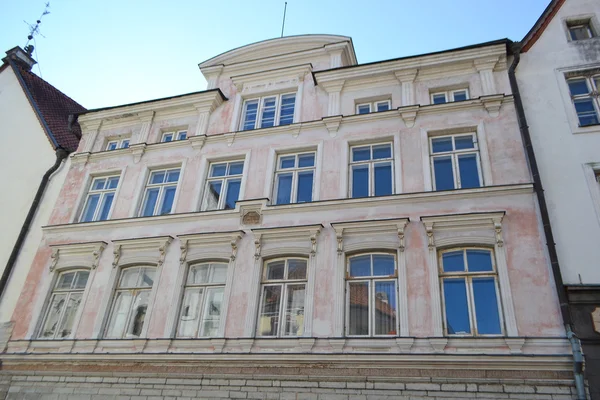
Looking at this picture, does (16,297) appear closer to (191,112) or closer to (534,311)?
(191,112)

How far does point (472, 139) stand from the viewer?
1391 cm

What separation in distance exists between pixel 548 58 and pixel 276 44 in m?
9.29

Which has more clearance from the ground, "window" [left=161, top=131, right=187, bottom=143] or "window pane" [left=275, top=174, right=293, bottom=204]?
"window" [left=161, top=131, right=187, bottom=143]

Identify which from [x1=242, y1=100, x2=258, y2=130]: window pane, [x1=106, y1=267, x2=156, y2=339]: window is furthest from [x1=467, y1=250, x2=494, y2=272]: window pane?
[x1=106, y1=267, x2=156, y2=339]: window

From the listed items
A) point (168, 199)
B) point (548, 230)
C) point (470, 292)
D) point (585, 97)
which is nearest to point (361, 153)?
point (470, 292)

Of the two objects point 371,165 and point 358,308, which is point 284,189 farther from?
point 358,308

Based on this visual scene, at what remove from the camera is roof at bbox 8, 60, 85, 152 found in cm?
1975

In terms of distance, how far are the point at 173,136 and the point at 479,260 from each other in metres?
11.6

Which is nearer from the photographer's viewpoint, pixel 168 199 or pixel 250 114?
pixel 168 199

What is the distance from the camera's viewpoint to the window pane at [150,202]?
16159 millimetres

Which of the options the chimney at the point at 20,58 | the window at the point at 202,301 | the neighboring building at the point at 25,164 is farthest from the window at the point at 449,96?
the chimney at the point at 20,58

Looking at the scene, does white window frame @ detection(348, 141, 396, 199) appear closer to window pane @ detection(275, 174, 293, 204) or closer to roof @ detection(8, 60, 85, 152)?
window pane @ detection(275, 174, 293, 204)

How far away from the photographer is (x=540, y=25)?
1490cm

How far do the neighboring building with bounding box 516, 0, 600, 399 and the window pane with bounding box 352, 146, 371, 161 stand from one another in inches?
177
